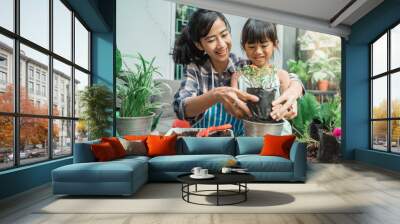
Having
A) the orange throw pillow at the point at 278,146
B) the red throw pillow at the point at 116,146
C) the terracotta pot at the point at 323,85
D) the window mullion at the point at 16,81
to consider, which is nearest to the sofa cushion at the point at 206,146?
the orange throw pillow at the point at 278,146

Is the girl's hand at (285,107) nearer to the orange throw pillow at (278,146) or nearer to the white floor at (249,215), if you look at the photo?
the orange throw pillow at (278,146)

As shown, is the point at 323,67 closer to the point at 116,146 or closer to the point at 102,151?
the point at 116,146

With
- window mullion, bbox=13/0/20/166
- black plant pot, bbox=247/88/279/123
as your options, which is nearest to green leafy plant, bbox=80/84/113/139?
window mullion, bbox=13/0/20/166

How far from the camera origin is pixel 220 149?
20.5 feet

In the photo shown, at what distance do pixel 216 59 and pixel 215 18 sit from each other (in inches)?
39.1

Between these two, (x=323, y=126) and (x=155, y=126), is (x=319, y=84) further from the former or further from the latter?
(x=155, y=126)

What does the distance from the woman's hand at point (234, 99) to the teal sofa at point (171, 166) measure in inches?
107

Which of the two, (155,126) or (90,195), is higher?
(155,126)

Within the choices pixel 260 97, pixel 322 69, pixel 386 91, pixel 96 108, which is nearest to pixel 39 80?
pixel 96 108

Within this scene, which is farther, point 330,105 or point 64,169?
point 330,105

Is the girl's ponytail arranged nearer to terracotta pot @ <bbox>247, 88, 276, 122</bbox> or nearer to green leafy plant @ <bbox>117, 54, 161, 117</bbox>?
green leafy plant @ <bbox>117, 54, 161, 117</bbox>

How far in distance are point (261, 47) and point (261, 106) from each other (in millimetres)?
1468

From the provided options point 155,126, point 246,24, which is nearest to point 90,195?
point 155,126

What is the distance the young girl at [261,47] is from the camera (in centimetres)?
935
